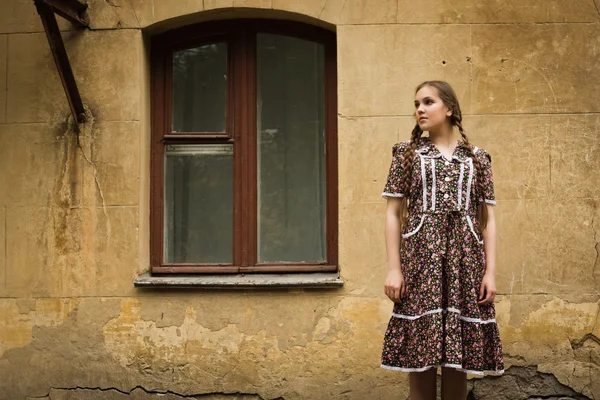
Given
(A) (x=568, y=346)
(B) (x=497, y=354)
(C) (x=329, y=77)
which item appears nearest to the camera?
(B) (x=497, y=354)

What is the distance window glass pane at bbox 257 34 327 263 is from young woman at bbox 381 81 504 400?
1601mm

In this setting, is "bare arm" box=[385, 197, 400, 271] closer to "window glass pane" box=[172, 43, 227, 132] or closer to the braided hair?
the braided hair

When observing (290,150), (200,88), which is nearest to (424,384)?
(290,150)

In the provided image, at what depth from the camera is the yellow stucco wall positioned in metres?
4.91

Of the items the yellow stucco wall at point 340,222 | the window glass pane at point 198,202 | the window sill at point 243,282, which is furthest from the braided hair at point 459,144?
the window glass pane at point 198,202

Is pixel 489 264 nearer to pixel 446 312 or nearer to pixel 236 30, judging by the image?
pixel 446 312

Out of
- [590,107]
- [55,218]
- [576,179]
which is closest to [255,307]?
[55,218]

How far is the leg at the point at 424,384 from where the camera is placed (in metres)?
3.67

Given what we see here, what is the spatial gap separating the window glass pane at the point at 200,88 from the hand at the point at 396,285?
7.19 feet

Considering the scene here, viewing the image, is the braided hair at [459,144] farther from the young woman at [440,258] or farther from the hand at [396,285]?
the hand at [396,285]

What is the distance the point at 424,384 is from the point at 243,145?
7.65 ft

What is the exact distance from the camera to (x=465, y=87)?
16.3ft

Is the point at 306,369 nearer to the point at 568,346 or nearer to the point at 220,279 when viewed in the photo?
the point at 220,279

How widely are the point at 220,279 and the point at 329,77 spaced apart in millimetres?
1651
